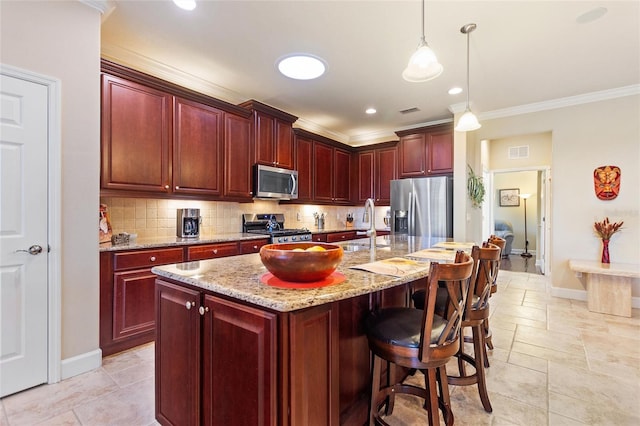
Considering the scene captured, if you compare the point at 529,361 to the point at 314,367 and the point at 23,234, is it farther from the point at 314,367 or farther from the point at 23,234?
the point at 23,234

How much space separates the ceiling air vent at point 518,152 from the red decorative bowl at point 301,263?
234 inches

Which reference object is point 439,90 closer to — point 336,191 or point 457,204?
point 457,204

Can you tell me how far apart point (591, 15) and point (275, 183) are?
11.3 ft

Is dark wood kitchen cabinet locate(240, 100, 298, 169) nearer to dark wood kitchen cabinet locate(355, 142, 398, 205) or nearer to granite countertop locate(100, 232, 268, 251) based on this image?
granite countertop locate(100, 232, 268, 251)

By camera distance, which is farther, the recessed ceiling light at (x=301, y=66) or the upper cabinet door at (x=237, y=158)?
the upper cabinet door at (x=237, y=158)

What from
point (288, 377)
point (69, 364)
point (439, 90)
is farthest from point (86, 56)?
point (439, 90)

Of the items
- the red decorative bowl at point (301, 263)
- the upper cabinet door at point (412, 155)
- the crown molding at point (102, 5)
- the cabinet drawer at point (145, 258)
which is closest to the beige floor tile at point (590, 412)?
the red decorative bowl at point (301, 263)

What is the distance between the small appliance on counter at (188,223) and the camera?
3.25 metres

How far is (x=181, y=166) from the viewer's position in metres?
3.06

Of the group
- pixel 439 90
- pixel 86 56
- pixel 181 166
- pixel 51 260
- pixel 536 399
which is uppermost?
pixel 439 90

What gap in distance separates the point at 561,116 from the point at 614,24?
1841 millimetres

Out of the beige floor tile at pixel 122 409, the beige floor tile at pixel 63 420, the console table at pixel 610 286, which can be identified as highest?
the console table at pixel 610 286

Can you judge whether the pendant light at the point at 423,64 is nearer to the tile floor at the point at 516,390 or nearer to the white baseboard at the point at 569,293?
the tile floor at the point at 516,390

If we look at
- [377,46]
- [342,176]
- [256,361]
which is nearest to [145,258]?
[256,361]
